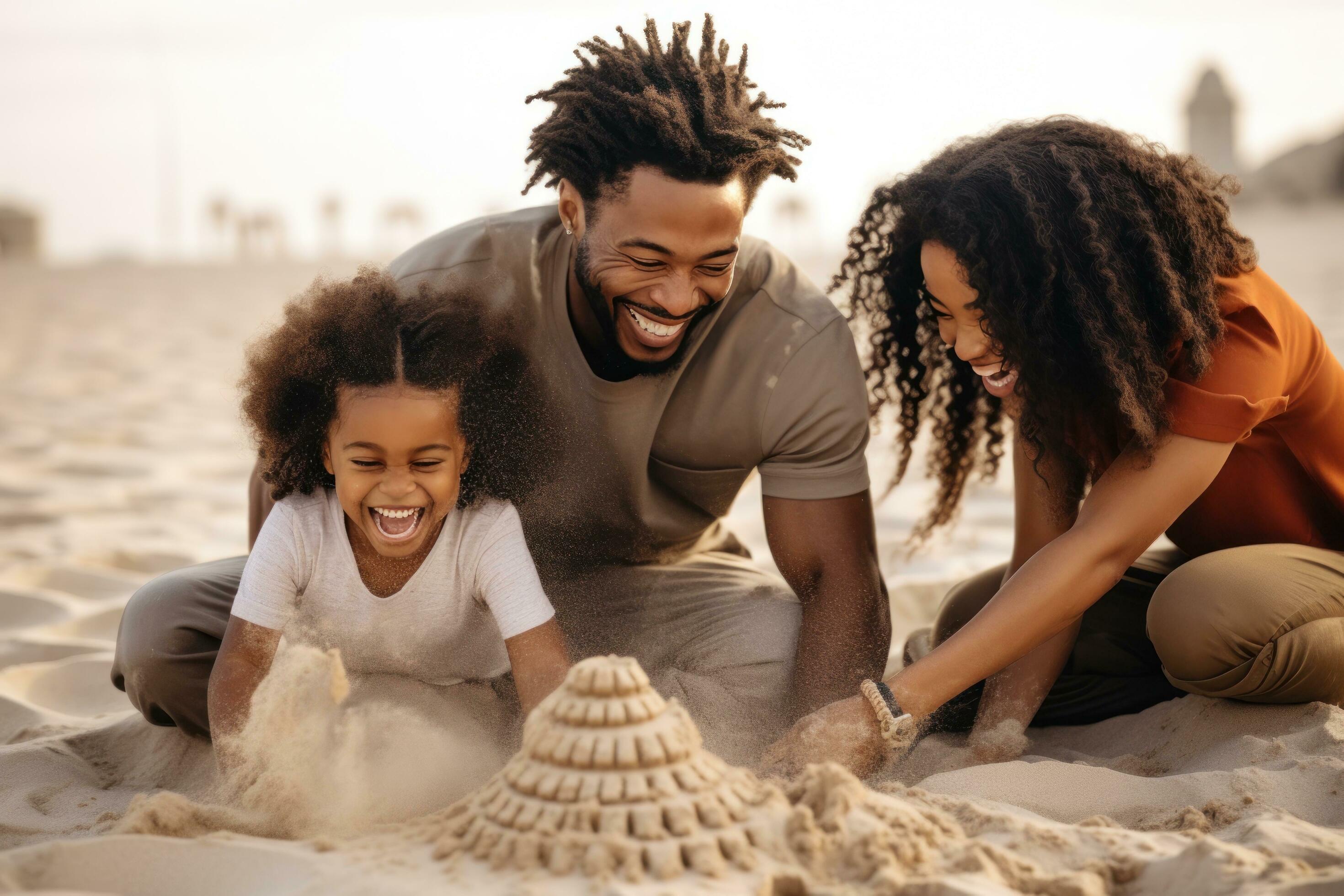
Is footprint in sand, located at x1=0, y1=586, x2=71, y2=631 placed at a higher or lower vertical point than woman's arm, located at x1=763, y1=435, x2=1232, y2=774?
lower

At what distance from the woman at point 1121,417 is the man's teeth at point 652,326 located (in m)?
0.50

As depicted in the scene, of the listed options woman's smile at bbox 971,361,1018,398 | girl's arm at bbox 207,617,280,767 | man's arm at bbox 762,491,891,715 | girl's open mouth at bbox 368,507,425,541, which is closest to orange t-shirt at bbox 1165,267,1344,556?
woman's smile at bbox 971,361,1018,398

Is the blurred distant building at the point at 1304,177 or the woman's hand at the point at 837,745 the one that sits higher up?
the blurred distant building at the point at 1304,177

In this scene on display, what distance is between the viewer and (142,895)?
63.4 inches

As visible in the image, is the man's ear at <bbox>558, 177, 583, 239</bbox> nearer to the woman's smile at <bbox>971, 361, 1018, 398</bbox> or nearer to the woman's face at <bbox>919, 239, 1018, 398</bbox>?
the woman's face at <bbox>919, 239, 1018, 398</bbox>

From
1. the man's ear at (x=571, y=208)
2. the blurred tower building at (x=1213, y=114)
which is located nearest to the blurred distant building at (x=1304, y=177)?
the blurred tower building at (x=1213, y=114)

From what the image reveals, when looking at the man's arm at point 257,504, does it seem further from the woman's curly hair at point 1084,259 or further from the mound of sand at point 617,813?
the woman's curly hair at point 1084,259

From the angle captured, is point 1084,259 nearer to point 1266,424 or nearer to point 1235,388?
point 1235,388

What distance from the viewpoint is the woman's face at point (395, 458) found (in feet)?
7.30

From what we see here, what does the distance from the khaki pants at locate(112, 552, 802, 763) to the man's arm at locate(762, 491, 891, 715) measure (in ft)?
0.32

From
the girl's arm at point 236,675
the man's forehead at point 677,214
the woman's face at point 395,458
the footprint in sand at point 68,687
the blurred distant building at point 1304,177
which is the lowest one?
the footprint in sand at point 68,687

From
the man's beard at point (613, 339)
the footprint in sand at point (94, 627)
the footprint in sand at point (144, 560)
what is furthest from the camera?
the footprint in sand at point (144, 560)

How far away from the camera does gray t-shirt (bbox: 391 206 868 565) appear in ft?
8.93

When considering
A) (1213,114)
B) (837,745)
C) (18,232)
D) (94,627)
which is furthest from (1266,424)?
(1213,114)
